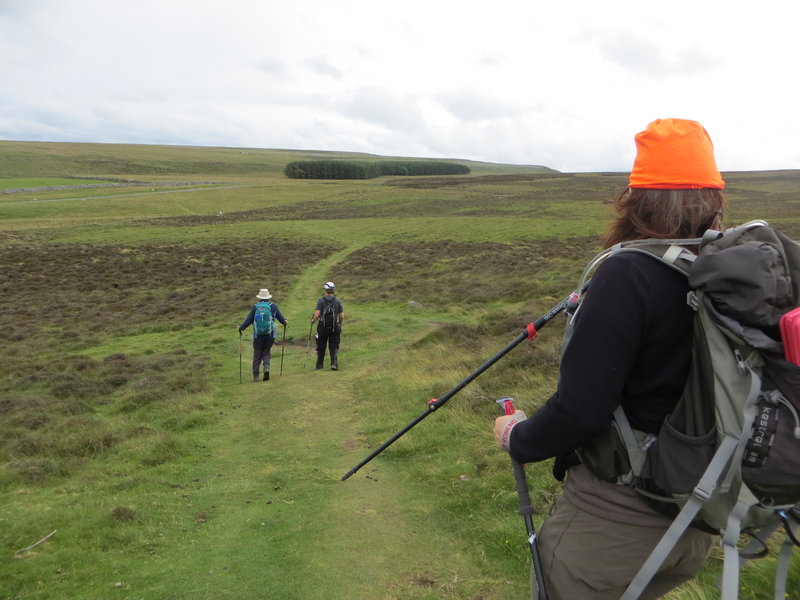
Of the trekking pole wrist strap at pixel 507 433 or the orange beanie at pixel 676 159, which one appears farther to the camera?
the trekking pole wrist strap at pixel 507 433

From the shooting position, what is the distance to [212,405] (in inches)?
492

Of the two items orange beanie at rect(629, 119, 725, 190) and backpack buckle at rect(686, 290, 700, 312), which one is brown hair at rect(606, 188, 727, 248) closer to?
orange beanie at rect(629, 119, 725, 190)

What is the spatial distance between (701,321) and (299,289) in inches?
1132

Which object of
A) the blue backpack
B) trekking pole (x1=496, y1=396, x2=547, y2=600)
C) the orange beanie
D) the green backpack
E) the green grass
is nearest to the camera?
the green backpack

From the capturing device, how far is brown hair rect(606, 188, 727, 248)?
2.36 m

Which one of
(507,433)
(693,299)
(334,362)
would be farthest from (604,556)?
Answer: (334,362)

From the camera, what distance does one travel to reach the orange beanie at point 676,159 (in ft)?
7.72

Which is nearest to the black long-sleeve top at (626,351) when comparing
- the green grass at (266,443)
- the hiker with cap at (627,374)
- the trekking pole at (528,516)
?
the hiker with cap at (627,374)

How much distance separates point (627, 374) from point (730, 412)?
0.37 metres

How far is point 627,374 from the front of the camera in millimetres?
2201

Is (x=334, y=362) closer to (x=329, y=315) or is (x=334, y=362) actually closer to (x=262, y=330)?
(x=329, y=315)

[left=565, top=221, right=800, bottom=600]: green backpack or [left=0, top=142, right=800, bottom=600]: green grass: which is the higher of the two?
[left=565, top=221, right=800, bottom=600]: green backpack

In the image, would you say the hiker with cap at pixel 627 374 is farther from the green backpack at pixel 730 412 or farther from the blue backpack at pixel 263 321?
the blue backpack at pixel 263 321

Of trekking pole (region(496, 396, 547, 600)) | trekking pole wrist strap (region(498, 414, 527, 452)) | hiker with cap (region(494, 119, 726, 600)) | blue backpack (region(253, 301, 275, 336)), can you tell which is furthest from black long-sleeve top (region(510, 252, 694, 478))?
blue backpack (region(253, 301, 275, 336))
